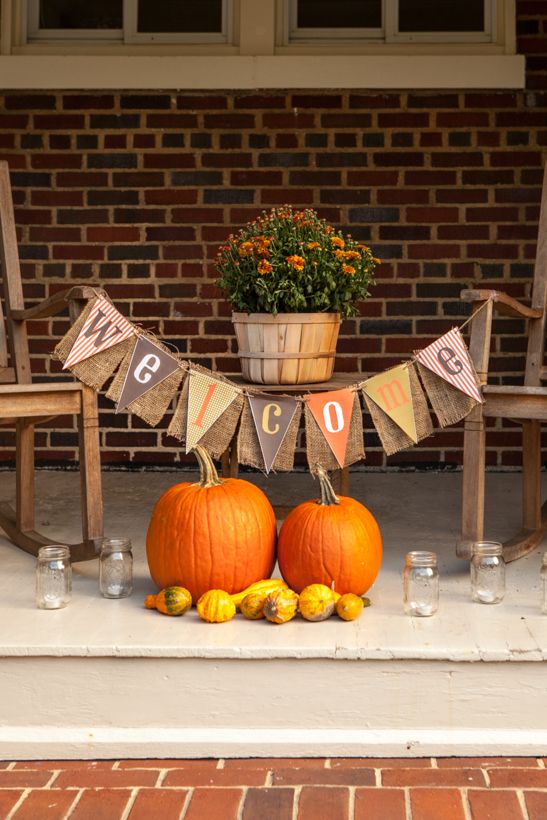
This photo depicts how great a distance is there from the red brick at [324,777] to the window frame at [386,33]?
3.01 m

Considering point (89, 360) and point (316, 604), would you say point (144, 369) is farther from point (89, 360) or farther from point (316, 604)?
point (316, 604)

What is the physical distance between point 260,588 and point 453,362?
2.43 ft

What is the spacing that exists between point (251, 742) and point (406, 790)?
1.08 feet

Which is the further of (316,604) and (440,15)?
(440,15)

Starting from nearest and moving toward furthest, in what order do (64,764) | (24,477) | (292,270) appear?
(64,764) < (292,270) < (24,477)

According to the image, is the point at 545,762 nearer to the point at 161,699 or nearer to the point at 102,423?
the point at 161,699

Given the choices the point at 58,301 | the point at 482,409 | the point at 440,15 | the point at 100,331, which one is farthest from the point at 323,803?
the point at 440,15

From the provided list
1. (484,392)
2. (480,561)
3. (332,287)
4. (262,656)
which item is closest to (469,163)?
(332,287)

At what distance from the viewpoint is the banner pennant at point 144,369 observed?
2557 millimetres

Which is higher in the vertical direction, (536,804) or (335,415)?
(335,415)

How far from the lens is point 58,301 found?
268 cm

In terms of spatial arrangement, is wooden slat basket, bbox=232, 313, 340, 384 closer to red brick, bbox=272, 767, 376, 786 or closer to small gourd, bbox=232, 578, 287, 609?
small gourd, bbox=232, 578, 287, 609

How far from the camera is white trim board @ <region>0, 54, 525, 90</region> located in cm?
396

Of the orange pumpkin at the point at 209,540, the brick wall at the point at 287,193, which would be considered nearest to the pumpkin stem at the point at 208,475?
the orange pumpkin at the point at 209,540
